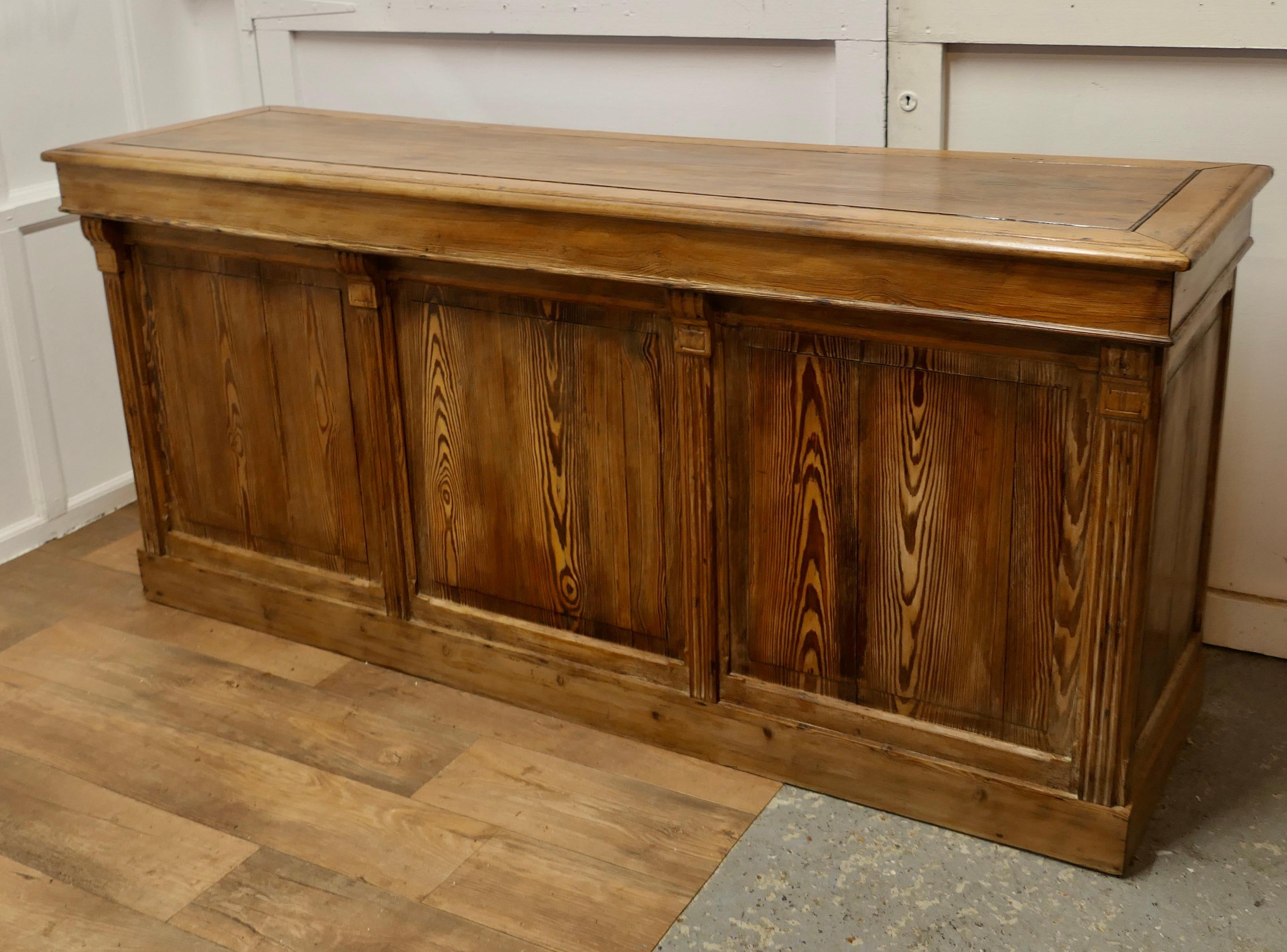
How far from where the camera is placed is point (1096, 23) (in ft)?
8.57

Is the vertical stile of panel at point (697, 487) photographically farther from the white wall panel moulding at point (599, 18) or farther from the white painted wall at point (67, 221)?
the white painted wall at point (67, 221)

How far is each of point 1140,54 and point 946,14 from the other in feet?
1.27

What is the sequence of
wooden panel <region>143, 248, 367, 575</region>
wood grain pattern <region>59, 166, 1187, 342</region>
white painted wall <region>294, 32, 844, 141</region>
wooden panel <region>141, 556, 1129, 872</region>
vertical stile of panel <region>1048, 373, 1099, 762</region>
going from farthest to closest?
white painted wall <region>294, 32, 844, 141</region>, wooden panel <region>143, 248, 367, 575</region>, wooden panel <region>141, 556, 1129, 872</region>, vertical stile of panel <region>1048, 373, 1099, 762</region>, wood grain pattern <region>59, 166, 1187, 342</region>

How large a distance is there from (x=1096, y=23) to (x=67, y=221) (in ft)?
8.15

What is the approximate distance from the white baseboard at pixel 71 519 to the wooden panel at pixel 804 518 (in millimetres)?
2065

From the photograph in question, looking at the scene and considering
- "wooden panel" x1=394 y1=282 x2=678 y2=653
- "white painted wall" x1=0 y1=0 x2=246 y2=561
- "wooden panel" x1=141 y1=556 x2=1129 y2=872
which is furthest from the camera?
"white painted wall" x1=0 y1=0 x2=246 y2=561

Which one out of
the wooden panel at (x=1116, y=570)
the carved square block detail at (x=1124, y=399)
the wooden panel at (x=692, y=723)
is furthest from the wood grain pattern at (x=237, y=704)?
the carved square block detail at (x=1124, y=399)

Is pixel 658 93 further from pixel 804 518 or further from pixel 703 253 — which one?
pixel 804 518

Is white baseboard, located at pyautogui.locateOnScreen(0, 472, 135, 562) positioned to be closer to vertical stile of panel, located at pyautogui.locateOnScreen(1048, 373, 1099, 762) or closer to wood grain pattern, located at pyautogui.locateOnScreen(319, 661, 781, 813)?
wood grain pattern, located at pyautogui.locateOnScreen(319, 661, 781, 813)

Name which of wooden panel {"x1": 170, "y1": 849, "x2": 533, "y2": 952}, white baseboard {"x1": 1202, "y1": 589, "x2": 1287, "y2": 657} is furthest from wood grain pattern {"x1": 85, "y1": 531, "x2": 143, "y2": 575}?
white baseboard {"x1": 1202, "y1": 589, "x2": 1287, "y2": 657}

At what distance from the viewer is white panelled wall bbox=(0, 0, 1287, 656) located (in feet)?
8.61

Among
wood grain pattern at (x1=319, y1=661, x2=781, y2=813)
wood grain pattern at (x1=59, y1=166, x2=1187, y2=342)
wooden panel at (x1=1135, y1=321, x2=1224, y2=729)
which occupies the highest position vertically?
wood grain pattern at (x1=59, y1=166, x2=1187, y2=342)

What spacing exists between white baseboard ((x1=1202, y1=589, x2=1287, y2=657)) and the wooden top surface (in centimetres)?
100

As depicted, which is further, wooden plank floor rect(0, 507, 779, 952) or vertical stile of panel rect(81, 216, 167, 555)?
vertical stile of panel rect(81, 216, 167, 555)
